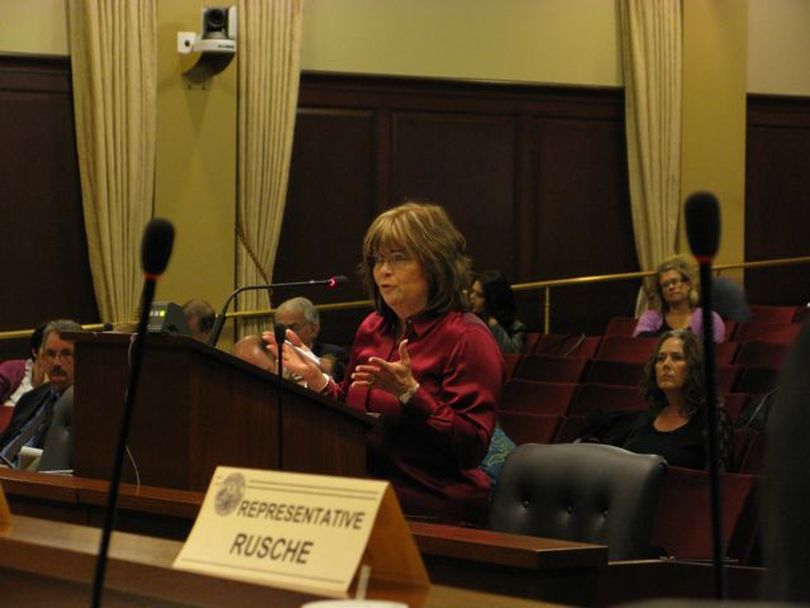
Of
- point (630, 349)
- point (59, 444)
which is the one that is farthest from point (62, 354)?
point (630, 349)

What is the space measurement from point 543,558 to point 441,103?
8.92 meters

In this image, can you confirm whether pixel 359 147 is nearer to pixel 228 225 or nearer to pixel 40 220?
pixel 228 225

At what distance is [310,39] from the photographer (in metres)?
10.9

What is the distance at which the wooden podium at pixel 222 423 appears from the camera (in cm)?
380

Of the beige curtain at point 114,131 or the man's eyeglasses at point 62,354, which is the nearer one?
the man's eyeglasses at point 62,354

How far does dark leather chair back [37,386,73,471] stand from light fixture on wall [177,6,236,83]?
16.7ft

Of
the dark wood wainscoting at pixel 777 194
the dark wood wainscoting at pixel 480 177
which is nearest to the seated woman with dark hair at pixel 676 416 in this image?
the dark wood wainscoting at pixel 480 177

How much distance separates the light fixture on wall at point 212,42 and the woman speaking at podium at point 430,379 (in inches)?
259

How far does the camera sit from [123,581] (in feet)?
7.68

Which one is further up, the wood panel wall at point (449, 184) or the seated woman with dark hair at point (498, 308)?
the wood panel wall at point (449, 184)

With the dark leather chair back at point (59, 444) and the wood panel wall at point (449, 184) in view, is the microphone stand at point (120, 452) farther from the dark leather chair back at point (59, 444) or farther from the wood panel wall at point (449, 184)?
the wood panel wall at point (449, 184)

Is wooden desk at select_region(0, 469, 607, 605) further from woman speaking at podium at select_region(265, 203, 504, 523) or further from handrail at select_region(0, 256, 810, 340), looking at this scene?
handrail at select_region(0, 256, 810, 340)

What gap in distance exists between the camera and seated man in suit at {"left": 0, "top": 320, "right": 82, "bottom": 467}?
611cm

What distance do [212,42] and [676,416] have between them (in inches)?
208
